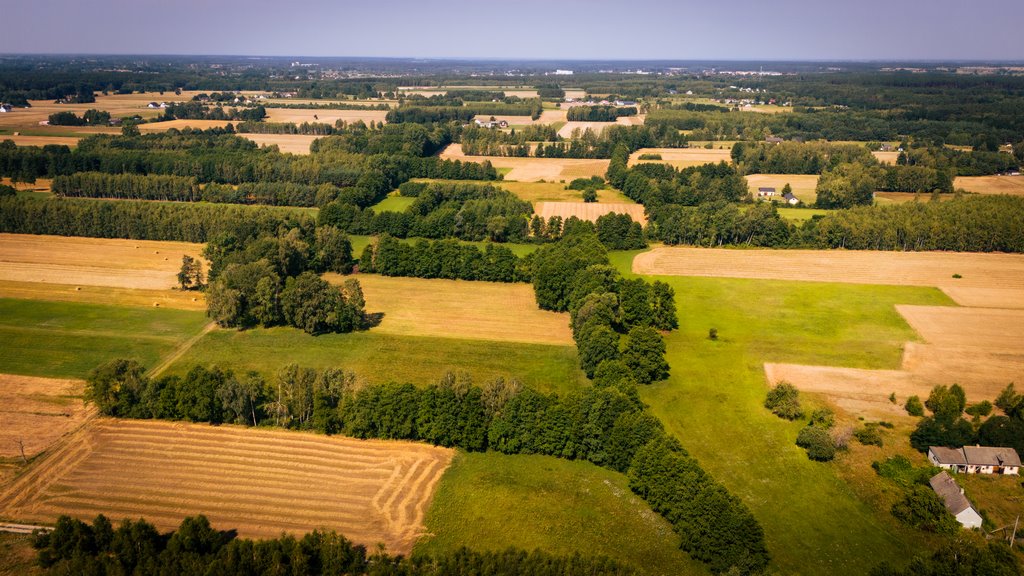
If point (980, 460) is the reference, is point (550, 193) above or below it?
above

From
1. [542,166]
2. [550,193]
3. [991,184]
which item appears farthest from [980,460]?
[542,166]

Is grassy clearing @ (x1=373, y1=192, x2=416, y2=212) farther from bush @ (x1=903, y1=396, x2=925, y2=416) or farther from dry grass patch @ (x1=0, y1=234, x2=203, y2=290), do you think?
bush @ (x1=903, y1=396, x2=925, y2=416)

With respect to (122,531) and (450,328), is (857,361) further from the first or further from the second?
(122,531)

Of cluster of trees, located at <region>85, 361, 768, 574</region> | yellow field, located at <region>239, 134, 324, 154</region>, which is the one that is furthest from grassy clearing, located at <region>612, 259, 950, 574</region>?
yellow field, located at <region>239, 134, 324, 154</region>

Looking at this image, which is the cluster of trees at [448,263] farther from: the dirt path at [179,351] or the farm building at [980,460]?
the farm building at [980,460]

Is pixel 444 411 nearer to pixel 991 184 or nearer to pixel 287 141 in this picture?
pixel 991 184

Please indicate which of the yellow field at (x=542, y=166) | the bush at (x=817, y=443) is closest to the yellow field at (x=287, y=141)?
the yellow field at (x=542, y=166)
